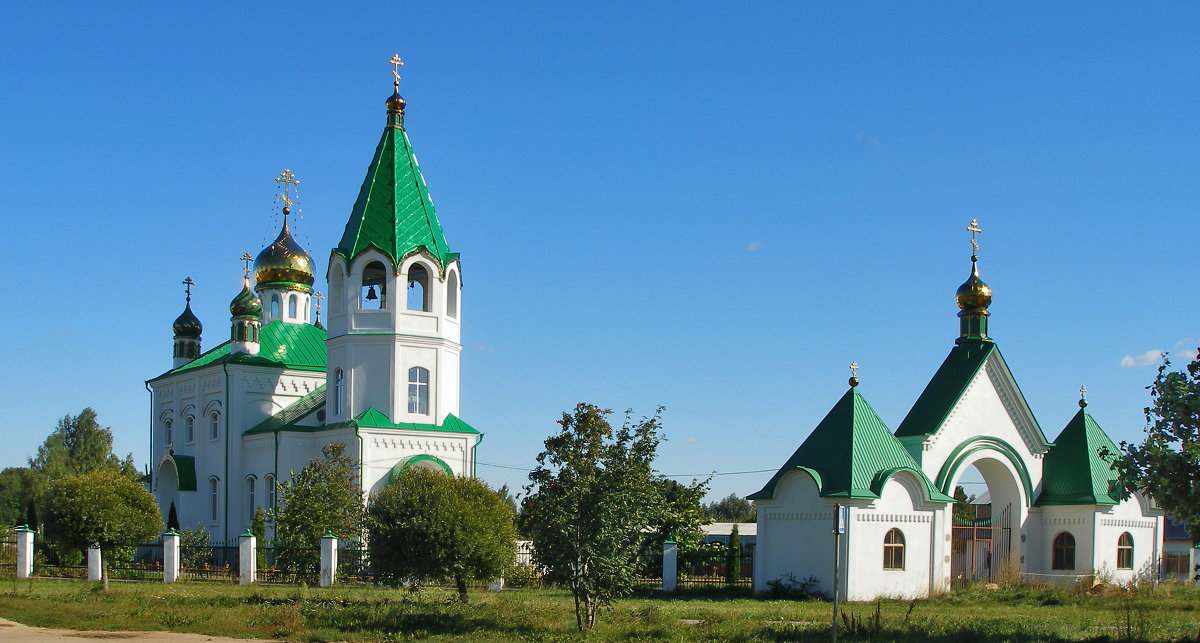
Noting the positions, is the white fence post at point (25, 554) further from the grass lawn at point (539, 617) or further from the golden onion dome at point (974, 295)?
the golden onion dome at point (974, 295)

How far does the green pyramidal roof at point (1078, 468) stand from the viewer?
28.7 m

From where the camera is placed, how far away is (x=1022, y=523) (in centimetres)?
2900

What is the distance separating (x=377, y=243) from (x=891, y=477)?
14074mm

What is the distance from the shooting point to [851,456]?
2556 cm

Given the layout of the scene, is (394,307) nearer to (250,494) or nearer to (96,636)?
(250,494)

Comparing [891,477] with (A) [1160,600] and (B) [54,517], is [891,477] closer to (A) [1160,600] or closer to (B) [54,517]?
(A) [1160,600]

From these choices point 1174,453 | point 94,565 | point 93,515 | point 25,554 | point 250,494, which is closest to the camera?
point 1174,453

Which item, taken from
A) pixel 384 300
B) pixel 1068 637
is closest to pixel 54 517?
pixel 384 300

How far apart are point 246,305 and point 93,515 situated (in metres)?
13.8

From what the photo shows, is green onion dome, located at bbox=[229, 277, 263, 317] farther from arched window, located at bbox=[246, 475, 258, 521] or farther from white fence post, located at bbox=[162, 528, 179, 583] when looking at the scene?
white fence post, located at bbox=[162, 528, 179, 583]

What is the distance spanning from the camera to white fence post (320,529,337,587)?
2592 cm

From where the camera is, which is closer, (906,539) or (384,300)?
(906,539)

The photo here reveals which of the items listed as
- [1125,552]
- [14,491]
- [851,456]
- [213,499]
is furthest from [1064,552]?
[14,491]

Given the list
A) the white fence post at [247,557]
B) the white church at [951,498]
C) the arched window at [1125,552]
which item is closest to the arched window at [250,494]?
the white fence post at [247,557]
